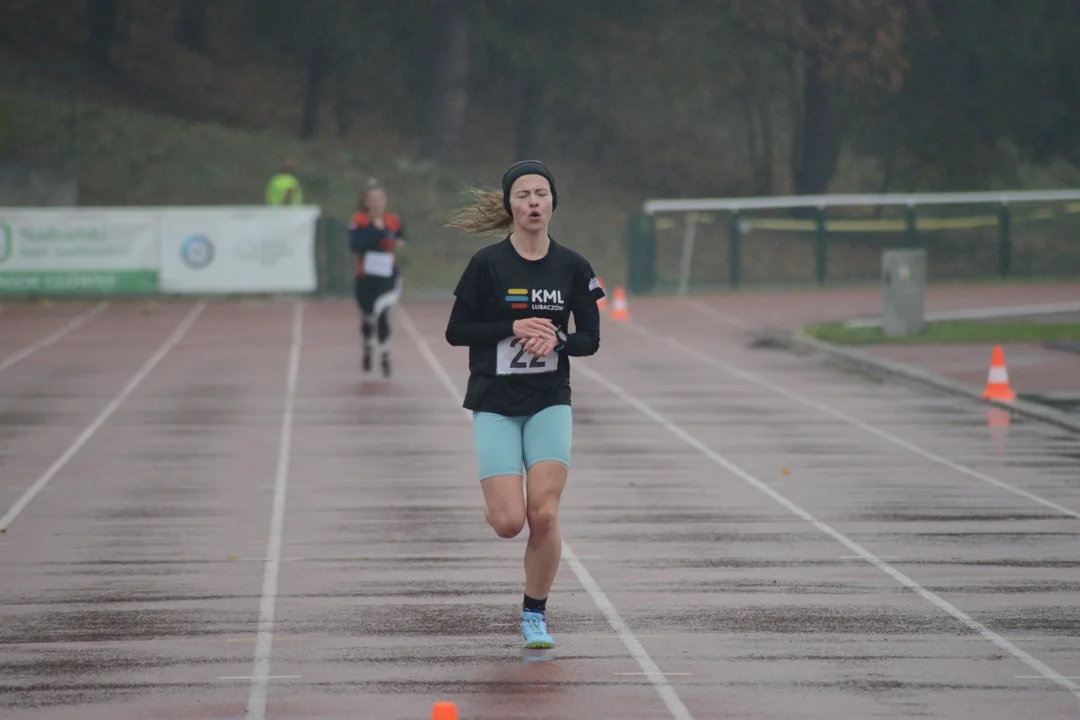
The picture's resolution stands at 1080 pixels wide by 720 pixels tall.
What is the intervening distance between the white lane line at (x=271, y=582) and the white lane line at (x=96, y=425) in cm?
162

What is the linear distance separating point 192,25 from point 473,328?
5085 cm

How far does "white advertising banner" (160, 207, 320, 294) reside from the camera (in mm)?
33844

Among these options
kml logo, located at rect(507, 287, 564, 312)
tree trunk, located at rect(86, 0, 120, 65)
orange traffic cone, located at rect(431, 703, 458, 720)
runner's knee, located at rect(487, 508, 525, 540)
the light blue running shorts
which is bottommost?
orange traffic cone, located at rect(431, 703, 458, 720)

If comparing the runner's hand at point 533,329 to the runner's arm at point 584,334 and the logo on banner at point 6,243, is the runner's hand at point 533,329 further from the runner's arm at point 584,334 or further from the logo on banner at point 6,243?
the logo on banner at point 6,243

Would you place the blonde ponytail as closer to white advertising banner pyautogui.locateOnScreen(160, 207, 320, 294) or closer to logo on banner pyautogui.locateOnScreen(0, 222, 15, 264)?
white advertising banner pyautogui.locateOnScreen(160, 207, 320, 294)

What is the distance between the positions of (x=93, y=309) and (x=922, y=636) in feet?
84.7

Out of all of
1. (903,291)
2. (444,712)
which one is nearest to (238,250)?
(903,291)

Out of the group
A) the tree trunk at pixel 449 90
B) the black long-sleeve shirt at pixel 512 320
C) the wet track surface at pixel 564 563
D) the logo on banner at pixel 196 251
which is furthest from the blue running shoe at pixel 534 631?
the tree trunk at pixel 449 90

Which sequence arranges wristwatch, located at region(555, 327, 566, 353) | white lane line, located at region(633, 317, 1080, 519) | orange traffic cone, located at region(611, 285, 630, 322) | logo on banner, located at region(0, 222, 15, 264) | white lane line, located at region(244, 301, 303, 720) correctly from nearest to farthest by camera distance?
white lane line, located at region(244, 301, 303, 720), wristwatch, located at region(555, 327, 566, 353), white lane line, located at region(633, 317, 1080, 519), orange traffic cone, located at region(611, 285, 630, 322), logo on banner, located at region(0, 222, 15, 264)

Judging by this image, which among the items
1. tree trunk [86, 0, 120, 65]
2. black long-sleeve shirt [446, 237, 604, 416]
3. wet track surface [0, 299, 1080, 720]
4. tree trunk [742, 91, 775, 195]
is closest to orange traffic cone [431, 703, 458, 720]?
wet track surface [0, 299, 1080, 720]

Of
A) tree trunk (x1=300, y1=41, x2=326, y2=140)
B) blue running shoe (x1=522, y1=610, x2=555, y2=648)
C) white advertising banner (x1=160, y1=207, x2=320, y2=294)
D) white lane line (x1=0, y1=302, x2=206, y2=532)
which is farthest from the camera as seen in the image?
tree trunk (x1=300, y1=41, x2=326, y2=140)

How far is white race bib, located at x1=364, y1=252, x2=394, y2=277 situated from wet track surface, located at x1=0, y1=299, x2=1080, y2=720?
1222mm

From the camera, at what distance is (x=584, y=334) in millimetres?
8500

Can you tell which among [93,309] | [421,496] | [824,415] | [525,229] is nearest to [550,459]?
[525,229]
